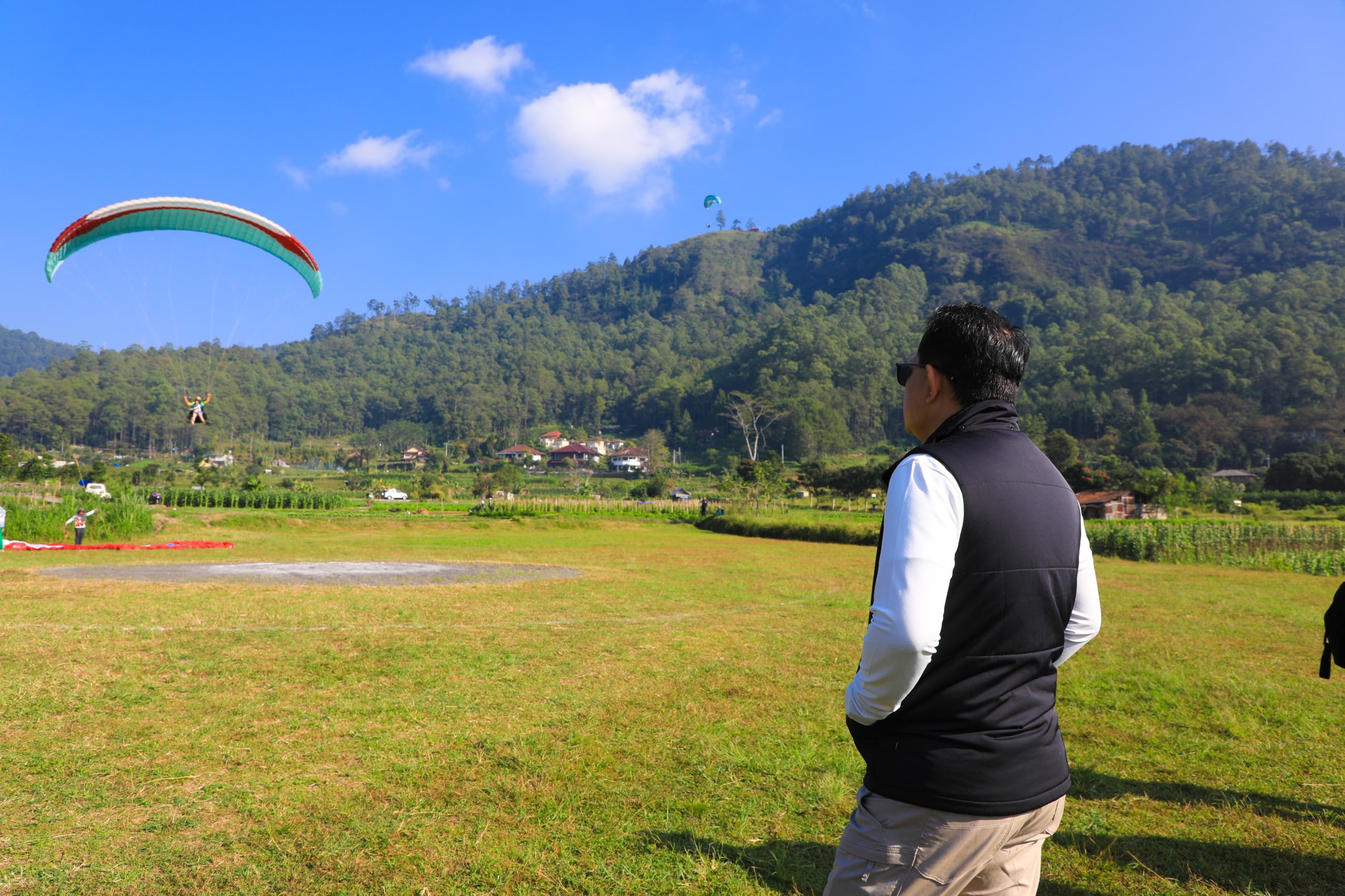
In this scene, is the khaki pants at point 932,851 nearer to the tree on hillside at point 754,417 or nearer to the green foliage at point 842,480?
the green foliage at point 842,480

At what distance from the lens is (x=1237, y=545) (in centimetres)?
2498

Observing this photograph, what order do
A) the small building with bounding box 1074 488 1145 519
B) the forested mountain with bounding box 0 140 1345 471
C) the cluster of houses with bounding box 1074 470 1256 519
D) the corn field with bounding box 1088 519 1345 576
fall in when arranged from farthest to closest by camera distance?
the forested mountain with bounding box 0 140 1345 471, the small building with bounding box 1074 488 1145 519, the cluster of houses with bounding box 1074 470 1256 519, the corn field with bounding box 1088 519 1345 576

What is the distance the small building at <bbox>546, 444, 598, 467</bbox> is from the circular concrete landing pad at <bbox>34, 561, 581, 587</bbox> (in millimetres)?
93554

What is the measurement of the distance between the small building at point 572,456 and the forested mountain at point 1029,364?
1631cm

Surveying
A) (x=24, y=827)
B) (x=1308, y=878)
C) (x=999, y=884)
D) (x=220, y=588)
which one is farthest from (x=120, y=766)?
(x=220, y=588)

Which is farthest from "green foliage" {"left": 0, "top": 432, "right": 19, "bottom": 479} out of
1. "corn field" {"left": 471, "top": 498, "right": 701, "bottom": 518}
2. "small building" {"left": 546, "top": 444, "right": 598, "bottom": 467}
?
"small building" {"left": 546, "top": 444, "right": 598, "bottom": 467}

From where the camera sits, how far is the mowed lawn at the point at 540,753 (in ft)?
12.5

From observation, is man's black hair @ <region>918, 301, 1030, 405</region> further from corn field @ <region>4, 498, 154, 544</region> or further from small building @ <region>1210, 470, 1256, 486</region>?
small building @ <region>1210, 470, 1256, 486</region>

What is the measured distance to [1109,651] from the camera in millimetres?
9156

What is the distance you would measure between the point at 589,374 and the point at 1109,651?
16332 cm

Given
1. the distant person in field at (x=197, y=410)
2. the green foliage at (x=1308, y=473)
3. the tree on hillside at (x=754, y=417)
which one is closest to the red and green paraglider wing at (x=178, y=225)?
the distant person in field at (x=197, y=410)

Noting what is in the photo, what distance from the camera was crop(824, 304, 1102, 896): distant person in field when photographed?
176 centimetres

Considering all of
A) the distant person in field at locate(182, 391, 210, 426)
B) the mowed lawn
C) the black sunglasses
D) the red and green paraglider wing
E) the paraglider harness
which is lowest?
the mowed lawn

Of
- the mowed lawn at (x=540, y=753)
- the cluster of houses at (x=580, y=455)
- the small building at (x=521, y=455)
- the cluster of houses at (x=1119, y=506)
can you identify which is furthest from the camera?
the cluster of houses at (x=580, y=455)
